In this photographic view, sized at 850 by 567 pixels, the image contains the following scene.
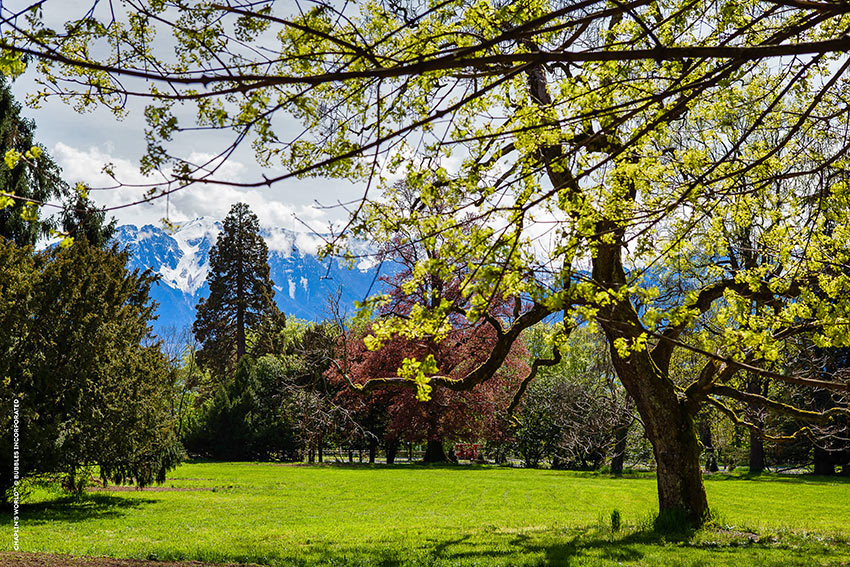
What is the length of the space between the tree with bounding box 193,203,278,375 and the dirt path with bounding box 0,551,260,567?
115ft

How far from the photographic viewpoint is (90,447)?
36.2 feet

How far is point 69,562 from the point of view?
20.2 ft

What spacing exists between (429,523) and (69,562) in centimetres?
580

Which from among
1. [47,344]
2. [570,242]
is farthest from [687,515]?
[47,344]

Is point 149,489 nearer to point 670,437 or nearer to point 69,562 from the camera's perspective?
point 69,562

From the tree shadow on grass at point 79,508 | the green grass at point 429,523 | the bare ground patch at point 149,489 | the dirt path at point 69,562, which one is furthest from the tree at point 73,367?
the dirt path at point 69,562

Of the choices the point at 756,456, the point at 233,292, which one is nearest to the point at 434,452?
the point at 756,456

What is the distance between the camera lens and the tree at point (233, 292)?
41.0 meters

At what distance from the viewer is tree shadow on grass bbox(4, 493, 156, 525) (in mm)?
10609

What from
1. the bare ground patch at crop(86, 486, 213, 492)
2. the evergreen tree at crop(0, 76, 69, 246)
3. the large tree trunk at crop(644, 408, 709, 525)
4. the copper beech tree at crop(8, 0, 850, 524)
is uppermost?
the evergreen tree at crop(0, 76, 69, 246)

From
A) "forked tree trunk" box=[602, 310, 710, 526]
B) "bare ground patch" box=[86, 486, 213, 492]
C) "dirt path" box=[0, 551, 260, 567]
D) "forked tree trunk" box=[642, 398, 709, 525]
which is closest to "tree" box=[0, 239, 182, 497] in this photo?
"bare ground patch" box=[86, 486, 213, 492]

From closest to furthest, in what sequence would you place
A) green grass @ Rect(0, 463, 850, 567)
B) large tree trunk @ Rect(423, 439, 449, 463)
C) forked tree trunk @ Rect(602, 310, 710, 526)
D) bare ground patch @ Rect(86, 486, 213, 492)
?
green grass @ Rect(0, 463, 850, 567), forked tree trunk @ Rect(602, 310, 710, 526), bare ground patch @ Rect(86, 486, 213, 492), large tree trunk @ Rect(423, 439, 449, 463)

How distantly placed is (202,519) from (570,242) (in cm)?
937

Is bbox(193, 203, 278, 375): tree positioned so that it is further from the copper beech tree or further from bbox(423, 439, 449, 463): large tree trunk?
the copper beech tree
